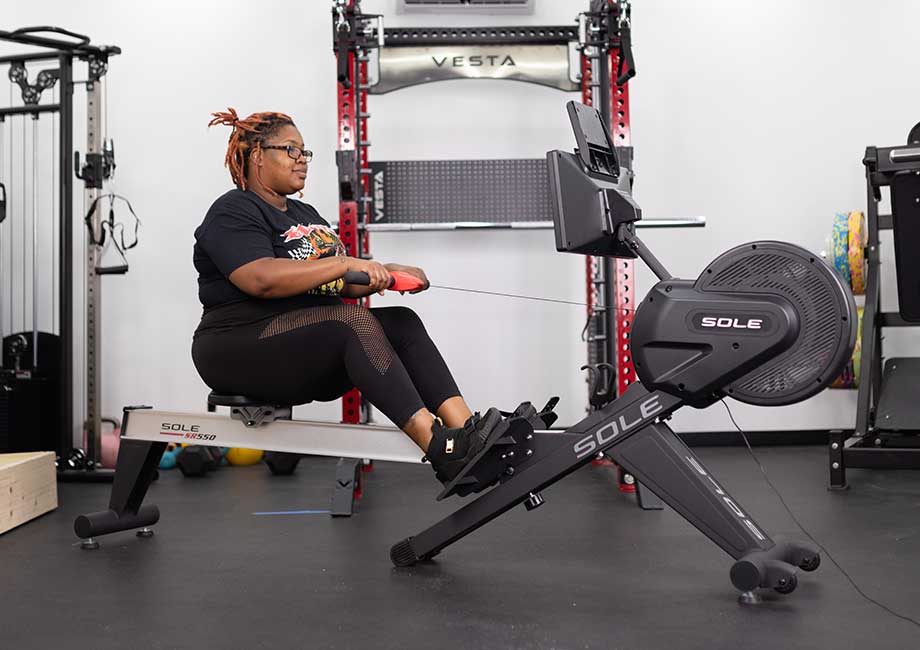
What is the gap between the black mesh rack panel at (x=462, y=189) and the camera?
405 cm

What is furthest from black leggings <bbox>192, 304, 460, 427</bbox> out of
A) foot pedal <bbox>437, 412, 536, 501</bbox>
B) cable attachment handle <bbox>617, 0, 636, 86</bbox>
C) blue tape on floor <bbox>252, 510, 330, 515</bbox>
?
cable attachment handle <bbox>617, 0, 636, 86</bbox>

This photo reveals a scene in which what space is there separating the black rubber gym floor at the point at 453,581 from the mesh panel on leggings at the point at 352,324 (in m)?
0.50

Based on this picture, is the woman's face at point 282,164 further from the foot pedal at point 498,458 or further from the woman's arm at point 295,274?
the foot pedal at point 498,458

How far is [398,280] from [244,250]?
380 mm

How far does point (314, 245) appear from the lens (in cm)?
244

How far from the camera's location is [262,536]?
2576mm

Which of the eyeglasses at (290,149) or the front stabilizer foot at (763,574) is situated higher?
the eyeglasses at (290,149)

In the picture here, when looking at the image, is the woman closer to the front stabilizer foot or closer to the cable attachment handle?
the front stabilizer foot

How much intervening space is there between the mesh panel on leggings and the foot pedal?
0.31m

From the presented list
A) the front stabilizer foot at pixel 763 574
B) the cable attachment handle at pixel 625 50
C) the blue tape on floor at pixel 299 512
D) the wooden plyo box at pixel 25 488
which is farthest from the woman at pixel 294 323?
the cable attachment handle at pixel 625 50

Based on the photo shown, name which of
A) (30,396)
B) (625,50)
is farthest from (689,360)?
(30,396)

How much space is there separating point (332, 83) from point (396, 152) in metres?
0.47

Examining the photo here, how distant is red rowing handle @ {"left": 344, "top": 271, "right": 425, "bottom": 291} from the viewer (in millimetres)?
2033

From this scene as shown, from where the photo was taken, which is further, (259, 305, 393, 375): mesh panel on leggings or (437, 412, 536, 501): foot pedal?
(259, 305, 393, 375): mesh panel on leggings
